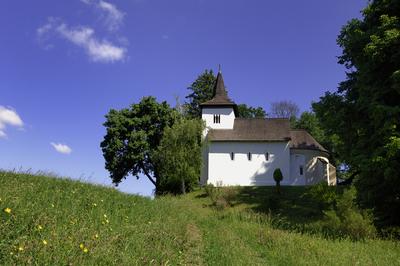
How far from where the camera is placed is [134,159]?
4188cm

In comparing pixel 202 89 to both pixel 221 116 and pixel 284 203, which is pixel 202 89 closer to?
pixel 221 116

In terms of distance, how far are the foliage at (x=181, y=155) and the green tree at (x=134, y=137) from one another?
5.16 metres

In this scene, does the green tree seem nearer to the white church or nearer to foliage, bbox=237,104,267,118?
the white church

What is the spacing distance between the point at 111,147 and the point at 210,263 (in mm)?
36395

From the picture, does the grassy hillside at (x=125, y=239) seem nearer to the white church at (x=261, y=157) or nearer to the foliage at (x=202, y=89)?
the white church at (x=261, y=157)

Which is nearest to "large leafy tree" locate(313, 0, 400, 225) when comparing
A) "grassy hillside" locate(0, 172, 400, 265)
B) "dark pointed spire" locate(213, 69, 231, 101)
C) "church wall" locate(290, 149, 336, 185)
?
"grassy hillside" locate(0, 172, 400, 265)

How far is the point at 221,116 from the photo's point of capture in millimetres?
45750

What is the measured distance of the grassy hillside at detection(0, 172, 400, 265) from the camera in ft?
17.6

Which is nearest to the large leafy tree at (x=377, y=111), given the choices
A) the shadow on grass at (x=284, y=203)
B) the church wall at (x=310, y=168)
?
the shadow on grass at (x=284, y=203)

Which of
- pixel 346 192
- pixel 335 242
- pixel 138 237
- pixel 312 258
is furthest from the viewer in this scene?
pixel 346 192

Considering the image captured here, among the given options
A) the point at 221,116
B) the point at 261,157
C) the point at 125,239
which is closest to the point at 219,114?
the point at 221,116

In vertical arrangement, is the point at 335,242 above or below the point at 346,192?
below

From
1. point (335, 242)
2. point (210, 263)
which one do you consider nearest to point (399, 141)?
point (335, 242)

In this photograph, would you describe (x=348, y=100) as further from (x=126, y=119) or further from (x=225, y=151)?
(x=126, y=119)
